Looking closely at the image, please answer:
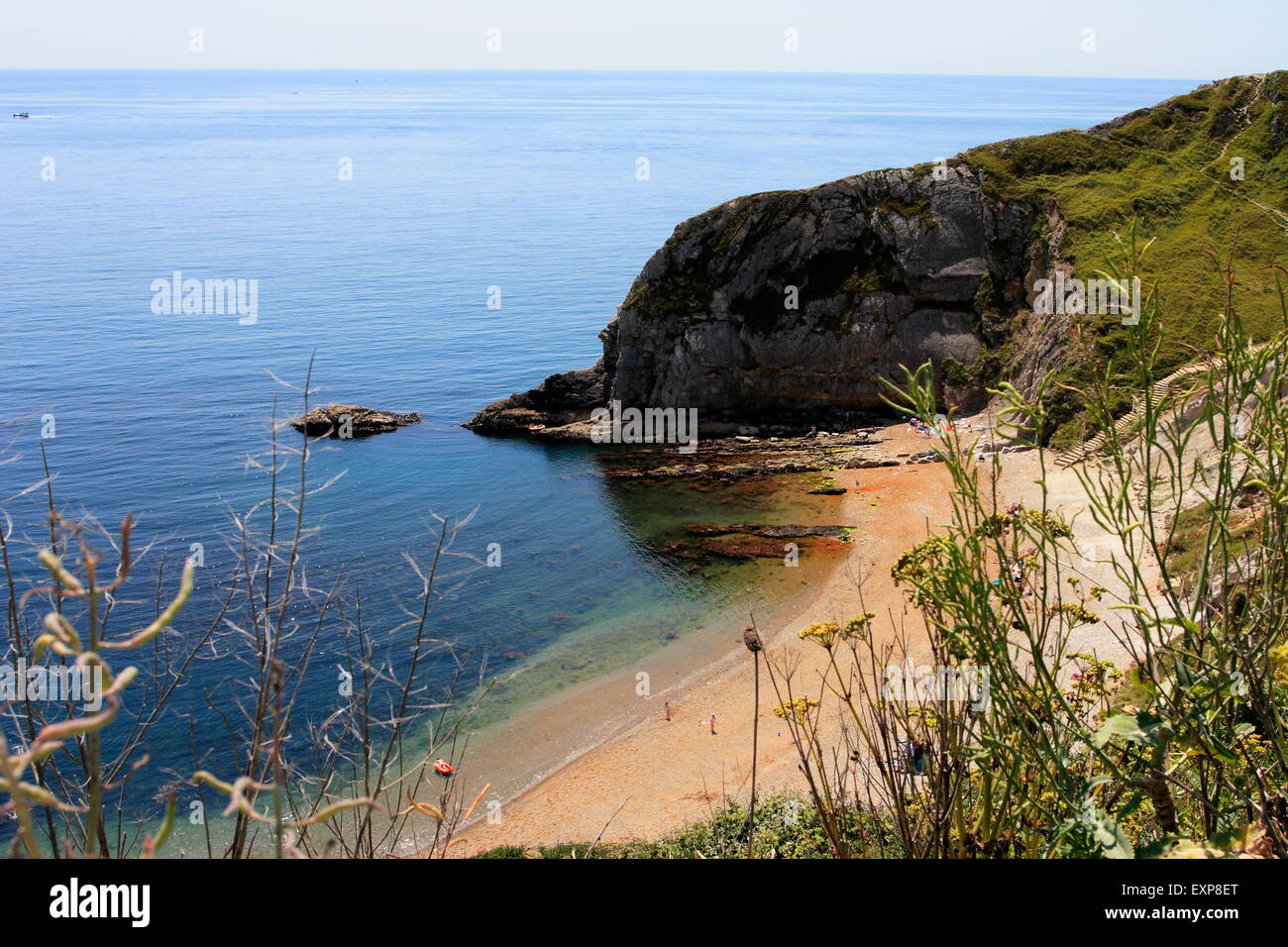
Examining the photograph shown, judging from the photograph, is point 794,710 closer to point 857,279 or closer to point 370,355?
point 857,279

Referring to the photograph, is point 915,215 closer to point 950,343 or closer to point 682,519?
point 950,343

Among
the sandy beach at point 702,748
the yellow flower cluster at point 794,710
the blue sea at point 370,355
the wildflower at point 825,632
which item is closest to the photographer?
the wildflower at point 825,632

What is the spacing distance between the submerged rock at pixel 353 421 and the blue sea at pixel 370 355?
4.56 feet

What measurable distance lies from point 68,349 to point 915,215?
50.3m

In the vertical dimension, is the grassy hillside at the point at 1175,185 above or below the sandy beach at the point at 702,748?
above

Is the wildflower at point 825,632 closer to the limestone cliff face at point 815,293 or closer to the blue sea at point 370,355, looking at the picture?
the blue sea at point 370,355

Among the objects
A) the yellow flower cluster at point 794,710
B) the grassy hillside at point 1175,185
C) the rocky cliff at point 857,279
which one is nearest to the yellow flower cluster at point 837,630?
the yellow flower cluster at point 794,710

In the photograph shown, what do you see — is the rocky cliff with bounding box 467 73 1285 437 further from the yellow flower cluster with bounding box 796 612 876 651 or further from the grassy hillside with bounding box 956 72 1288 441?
the yellow flower cluster with bounding box 796 612 876 651

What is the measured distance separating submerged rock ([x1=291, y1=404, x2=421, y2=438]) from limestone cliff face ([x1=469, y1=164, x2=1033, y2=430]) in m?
12.2

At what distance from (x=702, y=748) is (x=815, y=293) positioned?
31.3 metres

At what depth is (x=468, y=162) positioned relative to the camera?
529 ft

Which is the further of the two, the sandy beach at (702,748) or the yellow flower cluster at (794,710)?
the sandy beach at (702,748)

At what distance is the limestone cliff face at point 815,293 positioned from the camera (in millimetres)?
49406

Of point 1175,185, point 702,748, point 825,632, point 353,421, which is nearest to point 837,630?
point 825,632
